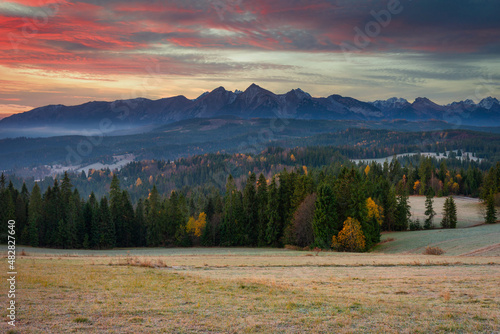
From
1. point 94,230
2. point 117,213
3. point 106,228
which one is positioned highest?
point 117,213

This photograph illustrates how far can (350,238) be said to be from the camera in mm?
55844

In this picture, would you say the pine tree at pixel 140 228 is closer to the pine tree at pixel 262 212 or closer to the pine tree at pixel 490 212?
the pine tree at pixel 262 212

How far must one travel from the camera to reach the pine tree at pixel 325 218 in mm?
58344

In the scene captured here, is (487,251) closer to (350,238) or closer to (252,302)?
(350,238)

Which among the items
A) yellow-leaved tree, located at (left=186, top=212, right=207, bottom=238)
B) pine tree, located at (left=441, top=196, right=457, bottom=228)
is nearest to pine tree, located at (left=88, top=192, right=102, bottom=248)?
yellow-leaved tree, located at (left=186, top=212, right=207, bottom=238)

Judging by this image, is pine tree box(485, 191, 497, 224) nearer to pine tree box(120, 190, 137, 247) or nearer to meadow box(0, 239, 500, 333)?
meadow box(0, 239, 500, 333)

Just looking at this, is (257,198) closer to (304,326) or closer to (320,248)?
(320,248)

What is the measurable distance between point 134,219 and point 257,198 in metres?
29.4

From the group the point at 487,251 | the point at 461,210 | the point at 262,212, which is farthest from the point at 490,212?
the point at 262,212

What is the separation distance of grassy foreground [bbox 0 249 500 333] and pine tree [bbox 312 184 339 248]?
33.0 meters

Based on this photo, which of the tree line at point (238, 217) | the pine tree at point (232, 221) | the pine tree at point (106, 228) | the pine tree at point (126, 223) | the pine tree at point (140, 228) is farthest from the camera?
the pine tree at point (140, 228)

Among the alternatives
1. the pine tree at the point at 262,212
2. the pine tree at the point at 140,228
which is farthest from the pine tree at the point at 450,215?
the pine tree at the point at 140,228

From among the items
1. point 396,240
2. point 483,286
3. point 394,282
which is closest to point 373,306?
point 394,282

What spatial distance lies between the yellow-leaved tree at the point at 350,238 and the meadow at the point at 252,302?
30.4 m
